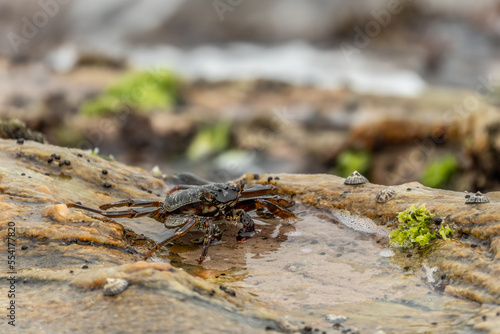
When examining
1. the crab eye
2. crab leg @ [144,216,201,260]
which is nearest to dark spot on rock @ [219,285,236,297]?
crab leg @ [144,216,201,260]

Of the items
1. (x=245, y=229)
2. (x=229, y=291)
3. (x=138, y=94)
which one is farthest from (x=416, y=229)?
(x=138, y=94)

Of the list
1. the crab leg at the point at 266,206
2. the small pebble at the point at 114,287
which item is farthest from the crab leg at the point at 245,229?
the small pebble at the point at 114,287

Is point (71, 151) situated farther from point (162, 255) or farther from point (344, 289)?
point (344, 289)

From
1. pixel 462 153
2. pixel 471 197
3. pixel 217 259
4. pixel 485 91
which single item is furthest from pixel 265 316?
pixel 485 91

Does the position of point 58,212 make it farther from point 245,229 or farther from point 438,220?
point 438,220

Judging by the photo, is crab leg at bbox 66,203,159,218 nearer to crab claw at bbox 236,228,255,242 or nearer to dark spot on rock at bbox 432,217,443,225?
crab claw at bbox 236,228,255,242
